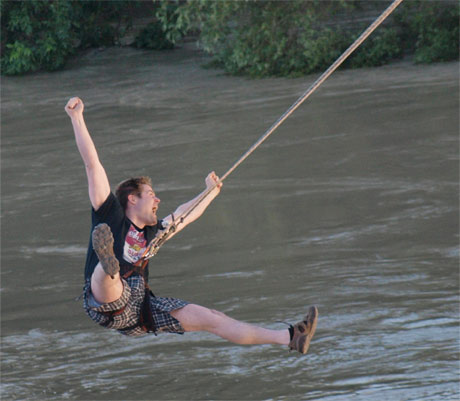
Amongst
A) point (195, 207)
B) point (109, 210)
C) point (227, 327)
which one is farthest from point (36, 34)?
point (227, 327)

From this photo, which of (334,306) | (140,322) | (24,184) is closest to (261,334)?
(140,322)

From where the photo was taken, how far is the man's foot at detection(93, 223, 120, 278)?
4.45 m

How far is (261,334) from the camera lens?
5.01m

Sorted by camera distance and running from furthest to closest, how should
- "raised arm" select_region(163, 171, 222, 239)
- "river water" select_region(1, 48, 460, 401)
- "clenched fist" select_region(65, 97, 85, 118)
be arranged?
"river water" select_region(1, 48, 460, 401) < "raised arm" select_region(163, 171, 222, 239) < "clenched fist" select_region(65, 97, 85, 118)

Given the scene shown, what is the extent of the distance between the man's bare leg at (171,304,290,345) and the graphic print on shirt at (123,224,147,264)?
39 centimetres

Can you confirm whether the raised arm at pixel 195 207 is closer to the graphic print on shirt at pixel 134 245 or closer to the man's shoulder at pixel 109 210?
the graphic print on shirt at pixel 134 245

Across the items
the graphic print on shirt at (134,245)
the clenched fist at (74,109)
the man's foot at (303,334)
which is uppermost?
the clenched fist at (74,109)

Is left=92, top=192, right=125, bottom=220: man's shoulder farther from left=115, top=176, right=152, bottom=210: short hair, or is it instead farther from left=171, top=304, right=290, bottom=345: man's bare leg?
left=171, top=304, right=290, bottom=345: man's bare leg

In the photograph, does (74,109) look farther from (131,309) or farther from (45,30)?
(45,30)

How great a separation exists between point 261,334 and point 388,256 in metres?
4.52

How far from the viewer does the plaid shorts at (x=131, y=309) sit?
4.89 meters

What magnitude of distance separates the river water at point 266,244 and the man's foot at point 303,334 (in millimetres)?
1626

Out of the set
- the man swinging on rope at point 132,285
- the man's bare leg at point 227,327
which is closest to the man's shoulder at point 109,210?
the man swinging on rope at point 132,285

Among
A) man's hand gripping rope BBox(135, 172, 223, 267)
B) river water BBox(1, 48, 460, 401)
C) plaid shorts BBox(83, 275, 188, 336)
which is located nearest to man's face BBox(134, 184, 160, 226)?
man's hand gripping rope BBox(135, 172, 223, 267)
